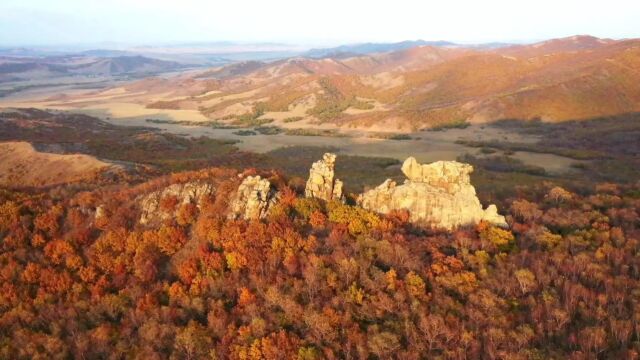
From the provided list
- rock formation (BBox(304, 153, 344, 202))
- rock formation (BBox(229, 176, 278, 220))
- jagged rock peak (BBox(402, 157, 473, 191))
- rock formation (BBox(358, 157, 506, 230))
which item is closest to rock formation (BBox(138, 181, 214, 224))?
rock formation (BBox(229, 176, 278, 220))

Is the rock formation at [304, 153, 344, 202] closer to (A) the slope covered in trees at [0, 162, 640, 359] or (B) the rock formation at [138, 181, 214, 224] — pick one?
(A) the slope covered in trees at [0, 162, 640, 359]

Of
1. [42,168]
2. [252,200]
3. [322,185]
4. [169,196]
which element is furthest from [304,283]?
[42,168]

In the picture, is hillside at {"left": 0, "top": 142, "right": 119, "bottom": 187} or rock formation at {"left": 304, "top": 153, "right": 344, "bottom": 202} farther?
hillside at {"left": 0, "top": 142, "right": 119, "bottom": 187}

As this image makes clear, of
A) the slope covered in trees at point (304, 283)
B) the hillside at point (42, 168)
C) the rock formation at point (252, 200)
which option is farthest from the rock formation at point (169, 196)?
the hillside at point (42, 168)

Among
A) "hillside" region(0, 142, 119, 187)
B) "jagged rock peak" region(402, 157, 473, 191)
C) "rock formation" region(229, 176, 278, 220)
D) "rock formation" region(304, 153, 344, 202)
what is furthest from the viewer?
"hillside" region(0, 142, 119, 187)

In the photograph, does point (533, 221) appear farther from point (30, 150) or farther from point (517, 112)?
point (517, 112)

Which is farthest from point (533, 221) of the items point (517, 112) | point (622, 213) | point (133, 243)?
point (517, 112)
